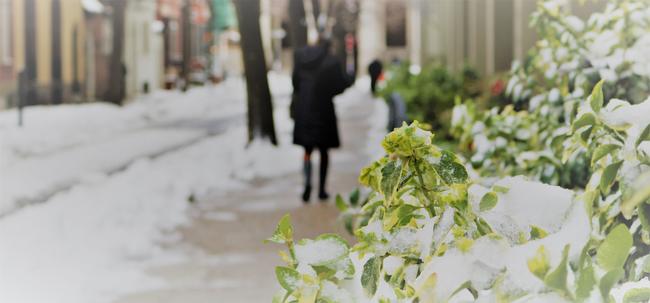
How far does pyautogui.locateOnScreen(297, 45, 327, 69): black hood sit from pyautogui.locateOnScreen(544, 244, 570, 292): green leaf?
863 centimetres

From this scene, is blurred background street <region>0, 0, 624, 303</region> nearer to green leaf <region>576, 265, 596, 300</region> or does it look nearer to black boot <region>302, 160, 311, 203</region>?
black boot <region>302, 160, 311, 203</region>

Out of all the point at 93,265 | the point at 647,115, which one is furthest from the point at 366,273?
the point at 93,265

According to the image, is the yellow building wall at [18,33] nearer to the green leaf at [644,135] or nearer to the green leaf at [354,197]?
the green leaf at [354,197]

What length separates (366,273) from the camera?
2.23 metres

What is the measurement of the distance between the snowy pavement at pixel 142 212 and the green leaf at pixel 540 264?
4.54 metres

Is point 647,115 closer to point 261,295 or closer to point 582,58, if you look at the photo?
point 582,58

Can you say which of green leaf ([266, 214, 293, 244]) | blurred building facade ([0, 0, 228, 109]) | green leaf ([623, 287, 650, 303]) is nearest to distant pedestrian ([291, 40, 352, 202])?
green leaf ([266, 214, 293, 244])

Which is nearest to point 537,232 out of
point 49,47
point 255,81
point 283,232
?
point 283,232

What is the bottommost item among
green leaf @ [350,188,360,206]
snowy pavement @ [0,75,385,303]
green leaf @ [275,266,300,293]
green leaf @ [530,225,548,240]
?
snowy pavement @ [0,75,385,303]

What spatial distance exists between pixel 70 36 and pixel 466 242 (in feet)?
110

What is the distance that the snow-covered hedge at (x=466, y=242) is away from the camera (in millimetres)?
1716

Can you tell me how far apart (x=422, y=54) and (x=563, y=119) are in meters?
28.9

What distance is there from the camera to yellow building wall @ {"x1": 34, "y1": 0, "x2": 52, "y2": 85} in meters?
31.0

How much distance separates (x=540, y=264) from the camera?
1666 millimetres
